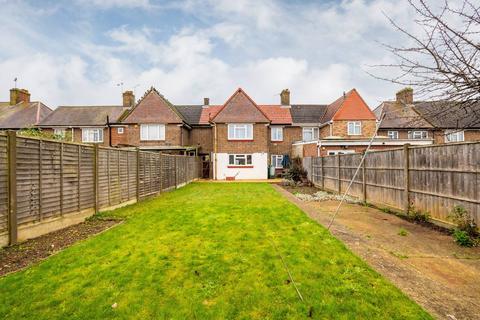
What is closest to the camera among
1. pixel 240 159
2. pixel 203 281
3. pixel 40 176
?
pixel 203 281

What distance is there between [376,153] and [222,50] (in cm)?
1435

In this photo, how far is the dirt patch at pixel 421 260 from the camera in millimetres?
3449

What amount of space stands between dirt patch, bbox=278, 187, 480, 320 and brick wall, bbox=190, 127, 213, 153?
2511cm

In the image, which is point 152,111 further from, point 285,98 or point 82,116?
point 285,98

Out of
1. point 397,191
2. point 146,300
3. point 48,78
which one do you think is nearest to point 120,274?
point 146,300

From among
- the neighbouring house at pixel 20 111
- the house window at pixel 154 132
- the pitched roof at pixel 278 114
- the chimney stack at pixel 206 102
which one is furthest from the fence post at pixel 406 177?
the neighbouring house at pixel 20 111

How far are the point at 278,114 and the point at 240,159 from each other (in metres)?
8.61

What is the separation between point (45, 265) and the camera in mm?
4750

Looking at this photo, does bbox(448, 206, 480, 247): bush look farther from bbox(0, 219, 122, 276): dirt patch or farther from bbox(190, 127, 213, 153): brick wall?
bbox(190, 127, 213, 153): brick wall

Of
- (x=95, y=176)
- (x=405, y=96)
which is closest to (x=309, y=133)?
(x=95, y=176)

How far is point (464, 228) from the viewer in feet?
20.5

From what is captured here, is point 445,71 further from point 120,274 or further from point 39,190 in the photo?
point 39,190

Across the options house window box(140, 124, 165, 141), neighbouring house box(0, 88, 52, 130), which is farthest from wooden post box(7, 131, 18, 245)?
neighbouring house box(0, 88, 52, 130)

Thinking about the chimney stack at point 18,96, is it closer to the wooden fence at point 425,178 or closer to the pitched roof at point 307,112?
the pitched roof at point 307,112
